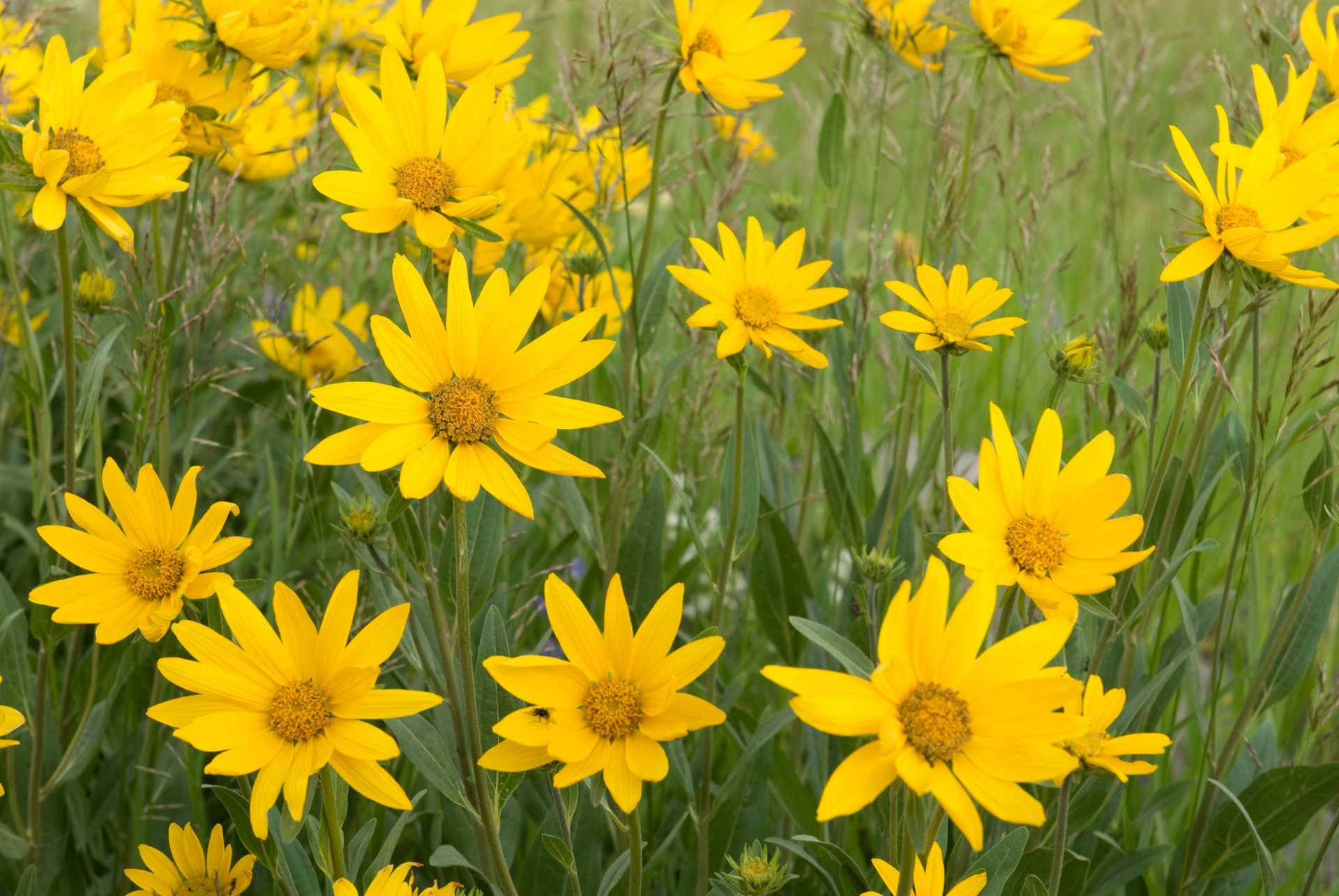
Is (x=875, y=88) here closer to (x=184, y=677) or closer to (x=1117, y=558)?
(x=1117, y=558)

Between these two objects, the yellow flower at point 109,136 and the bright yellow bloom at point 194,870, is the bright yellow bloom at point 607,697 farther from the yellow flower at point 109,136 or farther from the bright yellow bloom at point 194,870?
the yellow flower at point 109,136

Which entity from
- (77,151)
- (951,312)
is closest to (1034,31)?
(951,312)

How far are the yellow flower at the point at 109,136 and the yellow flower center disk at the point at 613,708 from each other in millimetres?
807

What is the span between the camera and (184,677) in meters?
1.05

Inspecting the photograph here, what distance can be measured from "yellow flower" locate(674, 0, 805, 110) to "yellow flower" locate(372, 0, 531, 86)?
246 millimetres

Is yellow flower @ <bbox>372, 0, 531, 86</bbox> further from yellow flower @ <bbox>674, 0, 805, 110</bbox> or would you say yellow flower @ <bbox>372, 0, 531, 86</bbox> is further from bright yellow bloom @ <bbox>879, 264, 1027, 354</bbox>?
bright yellow bloom @ <bbox>879, 264, 1027, 354</bbox>

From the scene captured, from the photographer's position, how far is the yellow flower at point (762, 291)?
1.47 meters

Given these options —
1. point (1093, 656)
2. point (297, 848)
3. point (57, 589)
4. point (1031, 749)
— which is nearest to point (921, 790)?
point (1031, 749)

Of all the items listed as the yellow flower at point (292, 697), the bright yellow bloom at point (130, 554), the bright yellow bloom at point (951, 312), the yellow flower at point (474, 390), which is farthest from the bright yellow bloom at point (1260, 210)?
the bright yellow bloom at point (130, 554)

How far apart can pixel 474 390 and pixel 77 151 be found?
678 millimetres

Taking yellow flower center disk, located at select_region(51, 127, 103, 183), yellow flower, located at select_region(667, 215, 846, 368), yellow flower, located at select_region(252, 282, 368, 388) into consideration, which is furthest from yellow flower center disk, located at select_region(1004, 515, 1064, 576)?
yellow flower, located at select_region(252, 282, 368, 388)

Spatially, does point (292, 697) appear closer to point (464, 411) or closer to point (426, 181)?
point (464, 411)

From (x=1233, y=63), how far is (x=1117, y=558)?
4454 millimetres

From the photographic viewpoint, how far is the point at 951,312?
1437mm
